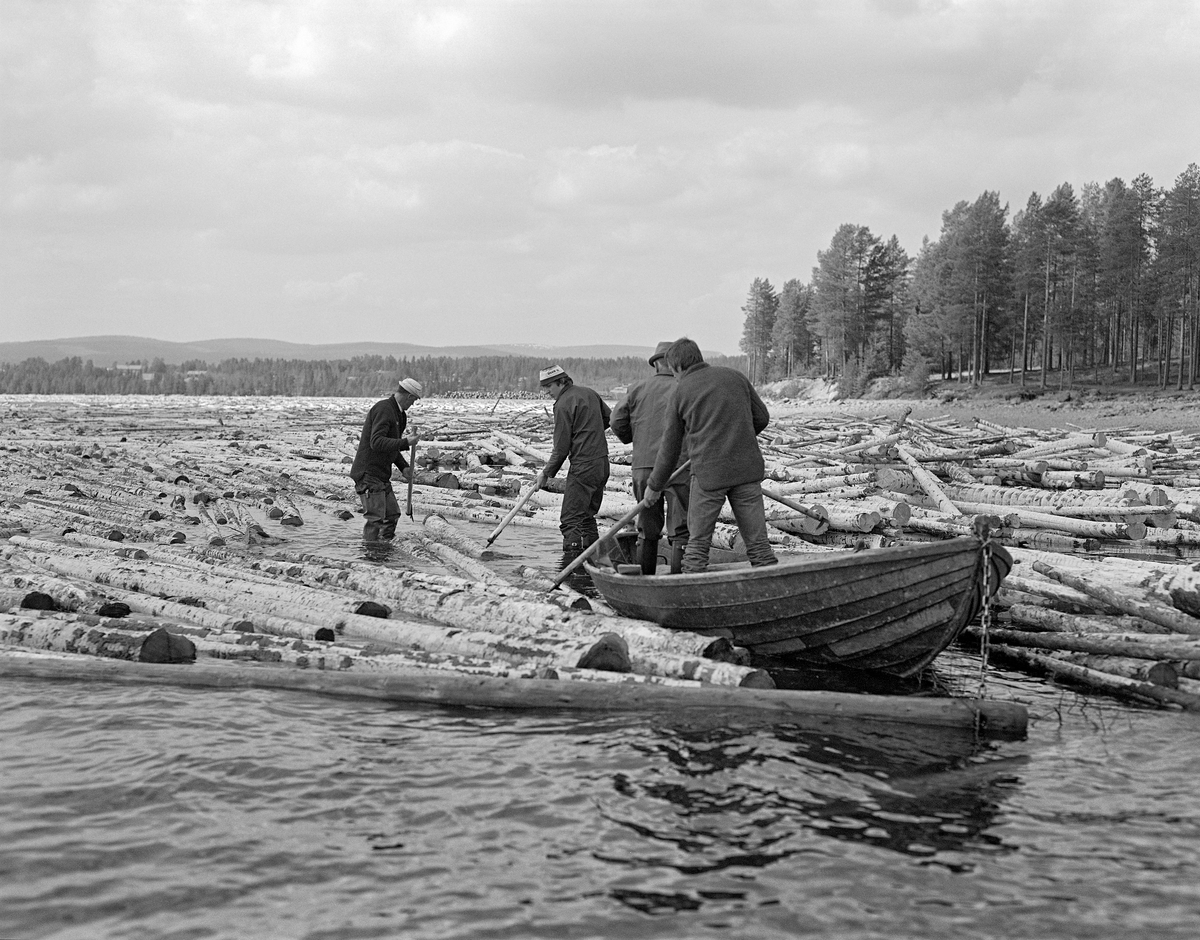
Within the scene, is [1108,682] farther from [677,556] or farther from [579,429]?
[579,429]

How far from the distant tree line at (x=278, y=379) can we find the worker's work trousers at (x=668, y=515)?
11879 cm

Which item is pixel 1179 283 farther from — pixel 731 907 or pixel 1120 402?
pixel 731 907

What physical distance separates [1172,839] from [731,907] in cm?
222

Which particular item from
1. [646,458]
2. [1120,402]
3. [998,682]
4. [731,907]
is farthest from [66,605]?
[1120,402]

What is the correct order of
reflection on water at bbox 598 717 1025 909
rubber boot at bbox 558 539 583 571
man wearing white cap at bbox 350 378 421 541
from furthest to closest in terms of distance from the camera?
man wearing white cap at bbox 350 378 421 541 → rubber boot at bbox 558 539 583 571 → reflection on water at bbox 598 717 1025 909

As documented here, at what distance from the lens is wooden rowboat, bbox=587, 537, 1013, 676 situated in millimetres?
6652

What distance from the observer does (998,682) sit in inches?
295

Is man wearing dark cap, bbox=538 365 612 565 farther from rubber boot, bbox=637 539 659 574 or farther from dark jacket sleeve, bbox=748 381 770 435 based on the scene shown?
dark jacket sleeve, bbox=748 381 770 435

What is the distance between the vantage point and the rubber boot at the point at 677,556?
965 centimetres

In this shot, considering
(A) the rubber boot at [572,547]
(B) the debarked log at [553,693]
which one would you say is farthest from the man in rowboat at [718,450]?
(A) the rubber boot at [572,547]

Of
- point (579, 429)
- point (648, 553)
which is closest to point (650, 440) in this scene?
point (648, 553)

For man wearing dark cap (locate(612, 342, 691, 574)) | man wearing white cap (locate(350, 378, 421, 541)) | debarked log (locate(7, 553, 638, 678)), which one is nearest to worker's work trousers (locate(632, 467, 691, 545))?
man wearing dark cap (locate(612, 342, 691, 574))

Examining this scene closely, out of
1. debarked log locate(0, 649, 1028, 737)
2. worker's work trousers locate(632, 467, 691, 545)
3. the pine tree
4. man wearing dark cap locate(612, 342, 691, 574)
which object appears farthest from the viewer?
the pine tree

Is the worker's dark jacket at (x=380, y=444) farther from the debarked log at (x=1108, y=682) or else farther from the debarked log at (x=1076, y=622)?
the debarked log at (x=1108, y=682)
